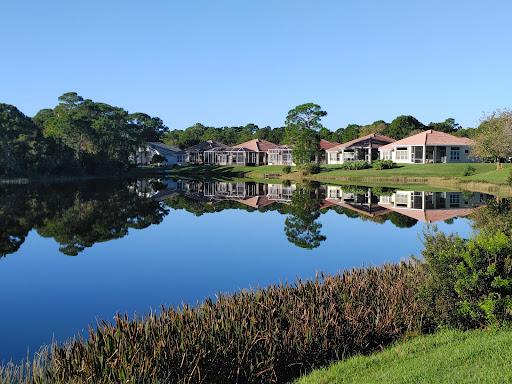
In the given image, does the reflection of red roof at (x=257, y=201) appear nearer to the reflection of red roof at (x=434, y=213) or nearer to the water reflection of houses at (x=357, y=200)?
the water reflection of houses at (x=357, y=200)

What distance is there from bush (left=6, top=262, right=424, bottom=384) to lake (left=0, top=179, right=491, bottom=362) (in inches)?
72.6

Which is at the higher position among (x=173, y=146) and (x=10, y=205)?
(x=173, y=146)

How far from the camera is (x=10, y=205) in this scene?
4091 cm

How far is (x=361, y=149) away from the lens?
3462 inches

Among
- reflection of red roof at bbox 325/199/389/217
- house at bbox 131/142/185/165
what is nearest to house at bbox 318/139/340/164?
house at bbox 131/142/185/165

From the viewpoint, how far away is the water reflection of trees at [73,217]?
88.0ft

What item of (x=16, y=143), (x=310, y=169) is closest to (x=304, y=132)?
(x=310, y=169)

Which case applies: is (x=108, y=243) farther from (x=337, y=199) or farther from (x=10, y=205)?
(x=337, y=199)

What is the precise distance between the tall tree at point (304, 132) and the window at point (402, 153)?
12565mm

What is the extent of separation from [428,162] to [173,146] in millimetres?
74254

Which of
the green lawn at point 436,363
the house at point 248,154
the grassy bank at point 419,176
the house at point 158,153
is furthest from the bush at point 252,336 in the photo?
the house at point 158,153

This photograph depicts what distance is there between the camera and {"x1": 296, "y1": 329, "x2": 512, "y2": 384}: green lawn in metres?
7.10

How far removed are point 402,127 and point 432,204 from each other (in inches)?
3005

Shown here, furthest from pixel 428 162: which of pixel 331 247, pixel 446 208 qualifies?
pixel 331 247
